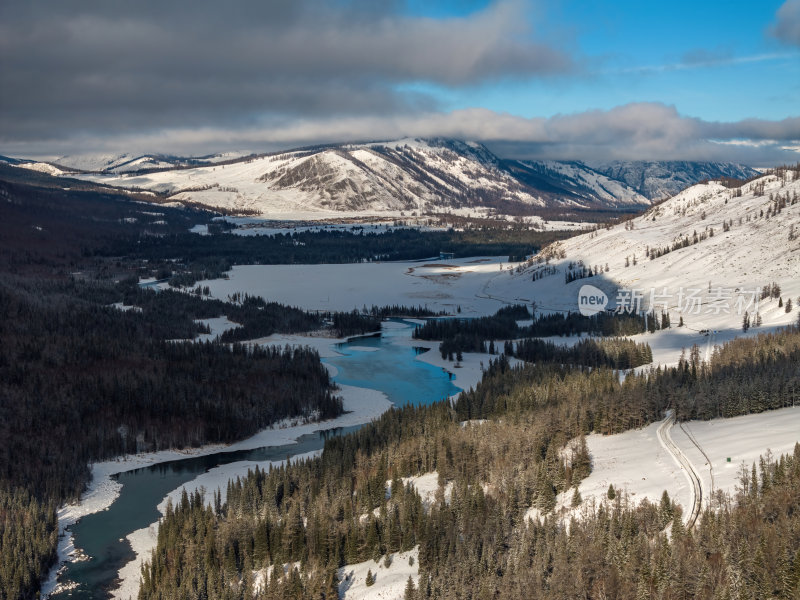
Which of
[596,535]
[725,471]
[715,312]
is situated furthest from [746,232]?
[596,535]

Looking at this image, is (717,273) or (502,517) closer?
(502,517)

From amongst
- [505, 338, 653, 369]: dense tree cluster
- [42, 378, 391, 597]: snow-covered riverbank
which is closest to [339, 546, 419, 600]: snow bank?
[42, 378, 391, 597]: snow-covered riverbank

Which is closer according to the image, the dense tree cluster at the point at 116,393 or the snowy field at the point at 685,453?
the snowy field at the point at 685,453

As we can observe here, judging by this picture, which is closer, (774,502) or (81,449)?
(774,502)

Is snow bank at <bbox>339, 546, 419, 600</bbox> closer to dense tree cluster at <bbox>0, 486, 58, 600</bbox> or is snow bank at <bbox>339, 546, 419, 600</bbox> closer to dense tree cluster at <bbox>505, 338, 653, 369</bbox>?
dense tree cluster at <bbox>0, 486, 58, 600</bbox>

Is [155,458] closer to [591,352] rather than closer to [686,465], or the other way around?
[686,465]

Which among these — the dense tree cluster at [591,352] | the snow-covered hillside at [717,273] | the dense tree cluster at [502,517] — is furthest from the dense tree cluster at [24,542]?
the snow-covered hillside at [717,273]

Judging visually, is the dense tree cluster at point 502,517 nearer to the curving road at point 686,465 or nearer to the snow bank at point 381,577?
the snow bank at point 381,577

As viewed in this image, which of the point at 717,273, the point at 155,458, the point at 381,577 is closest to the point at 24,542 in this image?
the point at 381,577

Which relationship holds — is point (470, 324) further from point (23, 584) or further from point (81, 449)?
point (23, 584)
